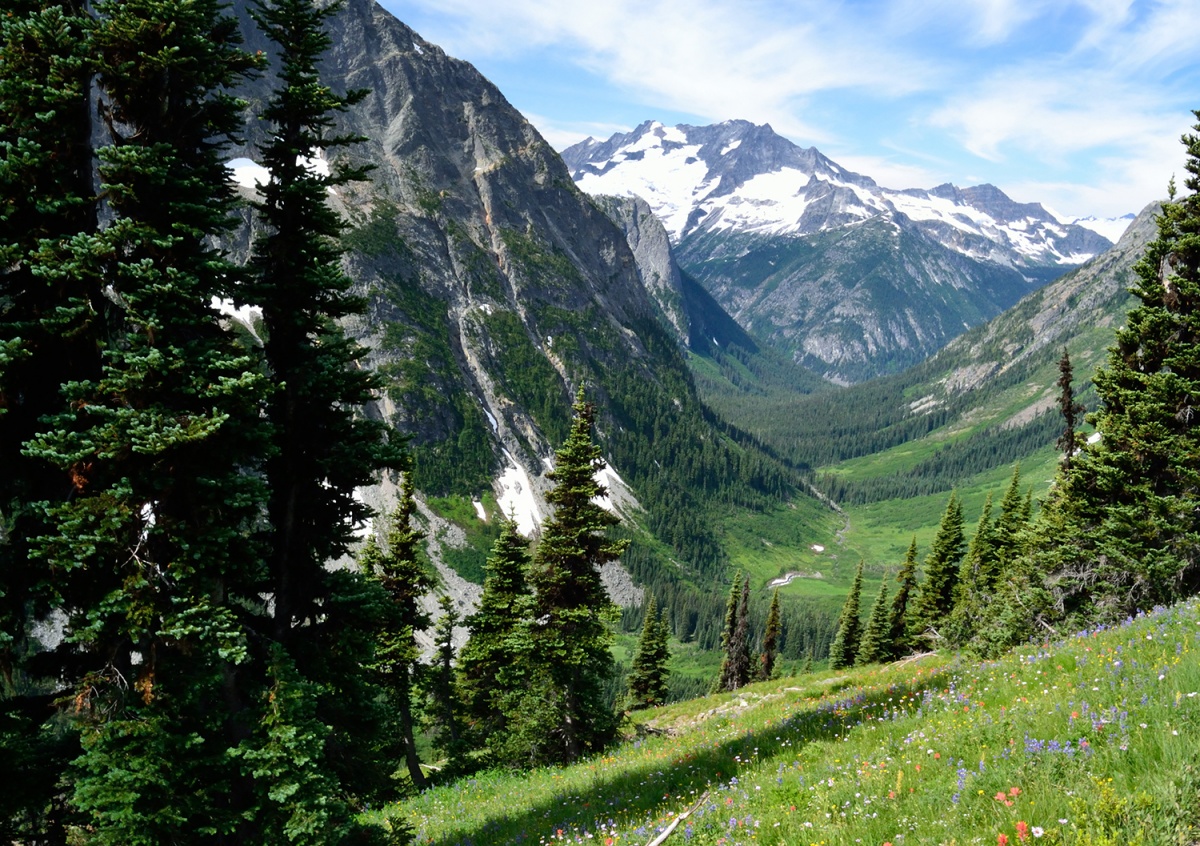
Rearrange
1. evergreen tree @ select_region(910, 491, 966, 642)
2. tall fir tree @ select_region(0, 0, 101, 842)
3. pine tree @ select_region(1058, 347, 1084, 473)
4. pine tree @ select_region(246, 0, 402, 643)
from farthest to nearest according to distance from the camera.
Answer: evergreen tree @ select_region(910, 491, 966, 642) → pine tree @ select_region(1058, 347, 1084, 473) → pine tree @ select_region(246, 0, 402, 643) → tall fir tree @ select_region(0, 0, 101, 842)

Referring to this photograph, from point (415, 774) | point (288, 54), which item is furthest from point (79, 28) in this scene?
point (415, 774)

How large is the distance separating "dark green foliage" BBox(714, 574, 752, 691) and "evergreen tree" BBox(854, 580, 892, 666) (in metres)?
11.4

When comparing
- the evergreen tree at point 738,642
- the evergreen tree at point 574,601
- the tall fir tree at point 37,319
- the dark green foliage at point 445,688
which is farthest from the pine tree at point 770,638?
the tall fir tree at point 37,319

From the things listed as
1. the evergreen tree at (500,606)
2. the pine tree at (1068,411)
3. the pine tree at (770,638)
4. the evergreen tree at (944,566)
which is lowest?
the pine tree at (770,638)

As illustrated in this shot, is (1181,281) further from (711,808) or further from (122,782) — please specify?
(122,782)

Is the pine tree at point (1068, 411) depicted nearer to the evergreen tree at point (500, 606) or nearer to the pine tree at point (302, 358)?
the evergreen tree at point (500, 606)

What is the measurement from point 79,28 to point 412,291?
18986cm

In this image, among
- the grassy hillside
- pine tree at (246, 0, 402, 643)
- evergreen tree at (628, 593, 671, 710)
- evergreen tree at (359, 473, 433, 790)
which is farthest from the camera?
evergreen tree at (628, 593, 671, 710)

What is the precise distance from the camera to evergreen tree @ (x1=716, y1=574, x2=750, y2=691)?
65688 millimetres

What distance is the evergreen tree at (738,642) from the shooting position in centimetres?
6569

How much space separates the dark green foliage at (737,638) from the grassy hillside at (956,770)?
53.6 m

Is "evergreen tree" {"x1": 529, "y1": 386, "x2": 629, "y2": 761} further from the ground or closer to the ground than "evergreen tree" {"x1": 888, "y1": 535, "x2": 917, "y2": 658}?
further from the ground

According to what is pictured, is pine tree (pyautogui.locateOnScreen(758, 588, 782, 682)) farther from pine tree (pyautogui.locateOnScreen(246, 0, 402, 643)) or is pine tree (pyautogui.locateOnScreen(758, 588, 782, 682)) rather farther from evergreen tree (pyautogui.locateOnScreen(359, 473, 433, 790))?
pine tree (pyautogui.locateOnScreen(246, 0, 402, 643))

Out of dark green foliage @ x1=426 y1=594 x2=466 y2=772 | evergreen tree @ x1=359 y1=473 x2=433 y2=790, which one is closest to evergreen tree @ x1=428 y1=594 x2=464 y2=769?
dark green foliage @ x1=426 y1=594 x2=466 y2=772
